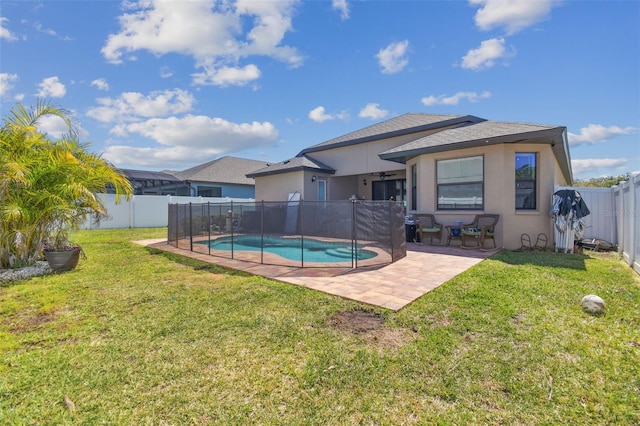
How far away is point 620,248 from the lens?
25.9ft

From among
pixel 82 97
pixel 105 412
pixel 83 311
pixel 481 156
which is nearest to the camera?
pixel 105 412

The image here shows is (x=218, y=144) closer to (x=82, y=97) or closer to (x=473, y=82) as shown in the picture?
(x=82, y=97)

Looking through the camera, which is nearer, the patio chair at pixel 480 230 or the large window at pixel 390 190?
the patio chair at pixel 480 230

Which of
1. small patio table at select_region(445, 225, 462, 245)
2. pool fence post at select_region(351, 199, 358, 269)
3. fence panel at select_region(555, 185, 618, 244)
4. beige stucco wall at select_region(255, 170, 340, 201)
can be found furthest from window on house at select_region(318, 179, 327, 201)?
fence panel at select_region(555, 185, 618, 244)

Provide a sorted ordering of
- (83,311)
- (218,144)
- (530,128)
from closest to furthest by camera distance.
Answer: (83,311), (530,128), (218,144)

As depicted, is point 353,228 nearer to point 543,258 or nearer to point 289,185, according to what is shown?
point 543,258

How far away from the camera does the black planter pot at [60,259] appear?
6.77 m

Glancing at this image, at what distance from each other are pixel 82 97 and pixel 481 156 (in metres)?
14.9

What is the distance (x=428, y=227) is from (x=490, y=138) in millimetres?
3315

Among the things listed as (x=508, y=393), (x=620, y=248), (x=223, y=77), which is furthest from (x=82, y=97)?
(x=620, y=248)

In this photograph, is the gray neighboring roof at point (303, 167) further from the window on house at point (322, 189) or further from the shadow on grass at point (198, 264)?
the shadow on grass at point (198, 264)

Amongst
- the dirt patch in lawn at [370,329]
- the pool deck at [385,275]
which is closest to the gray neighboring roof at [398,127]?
the pool deck at [385,275]

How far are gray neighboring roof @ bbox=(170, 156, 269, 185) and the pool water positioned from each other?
16884mm

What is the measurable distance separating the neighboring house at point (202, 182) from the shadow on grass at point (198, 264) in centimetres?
1767
